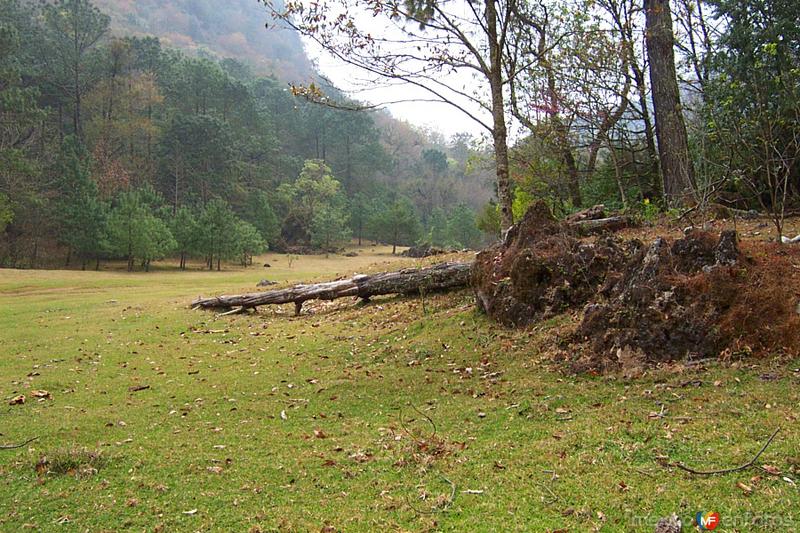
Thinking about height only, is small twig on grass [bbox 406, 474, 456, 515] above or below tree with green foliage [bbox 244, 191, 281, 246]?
below

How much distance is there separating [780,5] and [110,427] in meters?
15.4

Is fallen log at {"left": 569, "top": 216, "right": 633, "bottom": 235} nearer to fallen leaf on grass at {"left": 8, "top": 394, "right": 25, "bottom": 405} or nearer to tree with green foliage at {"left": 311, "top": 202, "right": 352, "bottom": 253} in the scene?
fallen leaf on grass at {"left": 8, "top": 394, "right": 25, "bottom": 405}

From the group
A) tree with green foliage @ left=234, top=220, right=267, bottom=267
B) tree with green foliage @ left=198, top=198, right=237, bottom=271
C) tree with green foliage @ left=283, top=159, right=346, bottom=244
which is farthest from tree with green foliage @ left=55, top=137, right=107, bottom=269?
tree with green foliage @ left=283, top=159, right=346, bottom=244

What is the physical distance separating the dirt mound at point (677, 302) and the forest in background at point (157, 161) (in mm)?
35337

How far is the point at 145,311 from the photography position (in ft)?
45.1

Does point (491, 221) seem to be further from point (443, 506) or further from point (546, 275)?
point (443, 506)

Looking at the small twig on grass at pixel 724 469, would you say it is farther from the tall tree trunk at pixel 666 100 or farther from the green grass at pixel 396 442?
the tall tree trunk at pixel 666 100

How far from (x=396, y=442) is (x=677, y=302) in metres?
3.33

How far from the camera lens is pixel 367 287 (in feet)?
39.1

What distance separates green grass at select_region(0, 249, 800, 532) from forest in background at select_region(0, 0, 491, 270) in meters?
33.6

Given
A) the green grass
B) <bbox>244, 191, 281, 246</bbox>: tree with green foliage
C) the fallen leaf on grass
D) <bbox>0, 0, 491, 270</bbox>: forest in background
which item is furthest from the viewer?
<bbox>244, 191, 281, 246</bbox>: tree with green foliage

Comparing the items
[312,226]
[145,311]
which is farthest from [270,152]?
[145,311]

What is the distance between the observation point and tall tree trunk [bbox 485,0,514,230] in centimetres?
970

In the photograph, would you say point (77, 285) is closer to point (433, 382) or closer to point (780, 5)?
point (433, 382)
